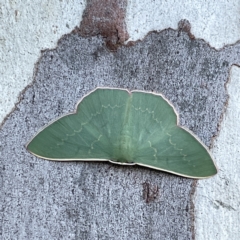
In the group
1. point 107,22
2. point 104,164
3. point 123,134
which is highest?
point 107,22

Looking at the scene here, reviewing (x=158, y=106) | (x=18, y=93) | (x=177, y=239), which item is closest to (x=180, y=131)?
(x=158, y=106)

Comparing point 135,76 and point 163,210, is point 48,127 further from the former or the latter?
point 163,210

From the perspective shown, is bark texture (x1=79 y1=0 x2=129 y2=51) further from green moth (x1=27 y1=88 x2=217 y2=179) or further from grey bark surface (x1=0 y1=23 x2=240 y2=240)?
green moth (x1=27 y1=88 x2=217 y2=179)

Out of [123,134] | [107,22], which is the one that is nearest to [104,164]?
[123,134]

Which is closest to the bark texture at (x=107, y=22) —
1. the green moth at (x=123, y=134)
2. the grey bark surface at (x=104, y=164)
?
the grey bark surface at (x=104, y=164)

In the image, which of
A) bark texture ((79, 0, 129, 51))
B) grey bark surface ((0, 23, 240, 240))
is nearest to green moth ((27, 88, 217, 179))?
grey bark surface ((0, 23, 240, 240))

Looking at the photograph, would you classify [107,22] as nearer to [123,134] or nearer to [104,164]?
[123,134]
